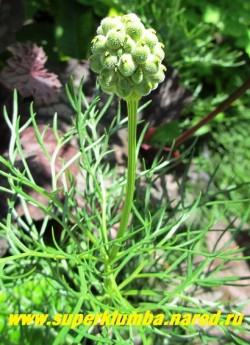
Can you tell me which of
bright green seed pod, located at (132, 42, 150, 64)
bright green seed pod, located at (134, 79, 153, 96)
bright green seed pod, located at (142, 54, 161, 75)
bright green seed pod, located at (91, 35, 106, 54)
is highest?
bright green seed pod, located at (91, 35, 106, 54)

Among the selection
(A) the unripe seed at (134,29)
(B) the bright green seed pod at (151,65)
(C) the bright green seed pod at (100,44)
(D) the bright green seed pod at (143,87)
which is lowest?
(D) the bright green seed pod at (143,87)

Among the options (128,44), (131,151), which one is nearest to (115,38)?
(128,44)

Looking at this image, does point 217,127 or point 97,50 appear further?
point 217,127

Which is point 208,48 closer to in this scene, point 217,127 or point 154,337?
point 217,127

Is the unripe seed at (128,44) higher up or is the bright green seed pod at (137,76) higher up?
the unripe seed at (128,44)

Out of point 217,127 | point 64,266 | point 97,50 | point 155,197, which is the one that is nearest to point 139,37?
point 97,50
